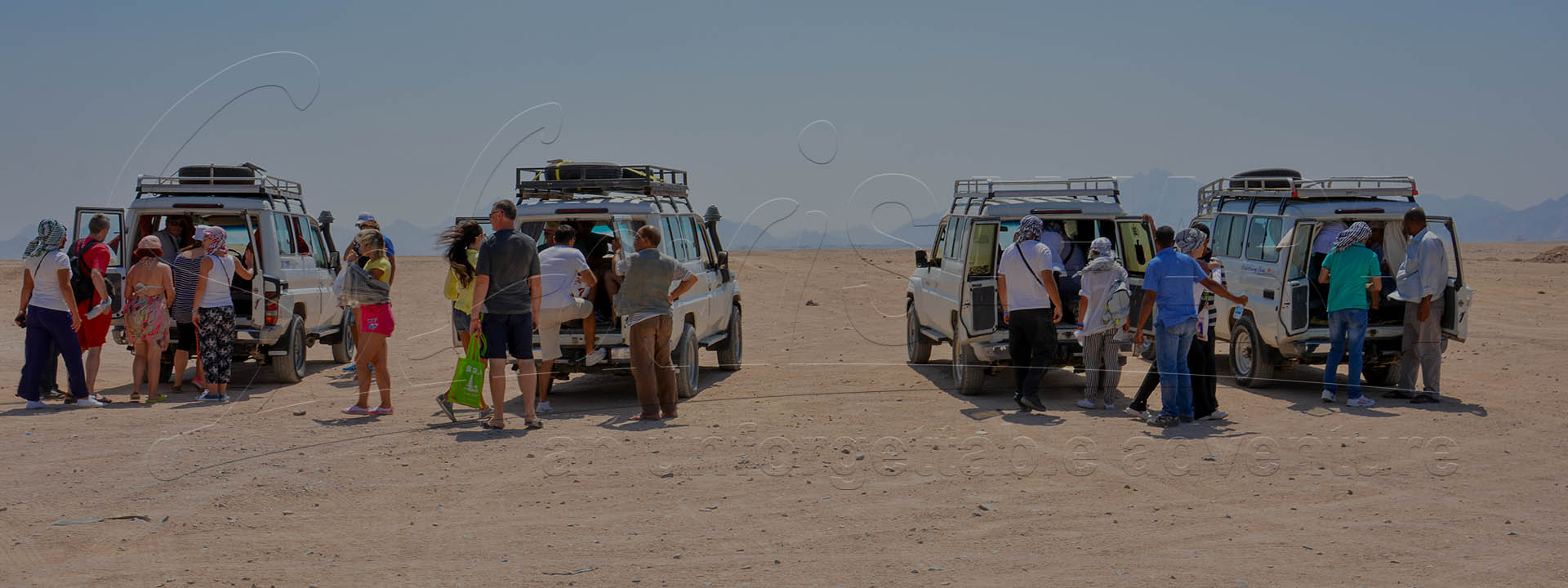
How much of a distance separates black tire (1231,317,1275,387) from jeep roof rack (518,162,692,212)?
6204mm

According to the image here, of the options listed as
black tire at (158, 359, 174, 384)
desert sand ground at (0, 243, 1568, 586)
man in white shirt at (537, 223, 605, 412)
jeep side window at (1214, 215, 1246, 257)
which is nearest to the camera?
desert sand ground at (0, 243, 1568, 586)

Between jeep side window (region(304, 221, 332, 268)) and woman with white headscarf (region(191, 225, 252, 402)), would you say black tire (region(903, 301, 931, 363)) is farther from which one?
woman with white headscarf (region(191, 225, 252, 402))

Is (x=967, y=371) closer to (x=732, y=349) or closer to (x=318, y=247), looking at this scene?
(x=732, y=349)

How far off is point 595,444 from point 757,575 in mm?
3639

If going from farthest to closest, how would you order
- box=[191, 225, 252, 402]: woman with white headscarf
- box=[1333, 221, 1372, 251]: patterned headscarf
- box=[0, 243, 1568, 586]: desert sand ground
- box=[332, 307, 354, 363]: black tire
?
box=[332, 307, 354, 363]: black tire → box=[191, 225, 252, 402]: woman with white headscarf → box=[1333, 221, 1372, 251]: patterned headscarf → box=[0, 243, 1568, 586]: desert sand ground

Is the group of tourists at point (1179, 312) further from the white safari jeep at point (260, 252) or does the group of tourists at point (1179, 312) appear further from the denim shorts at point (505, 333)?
the white safari jeep at point (260, 252)

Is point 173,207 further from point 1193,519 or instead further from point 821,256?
point 821,256

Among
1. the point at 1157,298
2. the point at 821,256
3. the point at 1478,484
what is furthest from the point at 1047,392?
the point at 821,256

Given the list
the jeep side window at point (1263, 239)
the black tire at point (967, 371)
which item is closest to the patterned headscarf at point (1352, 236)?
the jeep side window at point (1263, 239)

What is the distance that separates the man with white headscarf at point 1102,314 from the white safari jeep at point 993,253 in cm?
56

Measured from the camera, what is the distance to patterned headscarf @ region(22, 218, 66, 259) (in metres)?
11.2

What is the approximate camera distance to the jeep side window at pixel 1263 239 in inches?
498

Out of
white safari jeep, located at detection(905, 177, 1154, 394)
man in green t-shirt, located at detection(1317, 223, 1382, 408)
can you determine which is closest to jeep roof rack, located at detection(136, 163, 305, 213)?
white safari jeep, located at detection(905, 177, 1154, 394)

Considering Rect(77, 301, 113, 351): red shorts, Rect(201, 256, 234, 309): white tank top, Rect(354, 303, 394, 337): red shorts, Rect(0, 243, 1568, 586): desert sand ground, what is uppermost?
Rect(201, 256, 234, 309): white tank top
